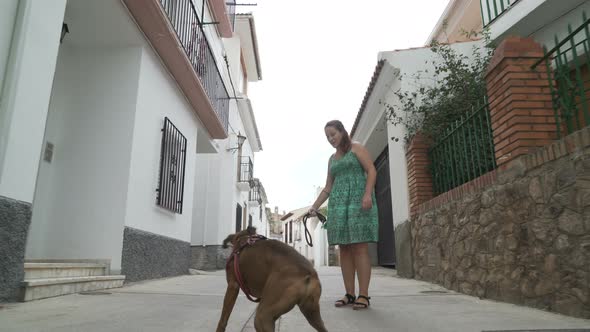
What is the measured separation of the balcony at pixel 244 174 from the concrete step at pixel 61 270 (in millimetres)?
10428

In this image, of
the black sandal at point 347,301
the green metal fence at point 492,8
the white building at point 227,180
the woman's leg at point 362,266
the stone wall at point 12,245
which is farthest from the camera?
the white building at point 227,180

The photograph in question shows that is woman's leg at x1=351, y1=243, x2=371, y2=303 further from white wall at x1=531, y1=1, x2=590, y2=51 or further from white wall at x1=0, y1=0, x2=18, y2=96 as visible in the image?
white wall at x1=531, y1=1, x2=590, y2=51

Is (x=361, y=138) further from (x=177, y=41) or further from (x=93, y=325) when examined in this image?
(x=93, y=325)

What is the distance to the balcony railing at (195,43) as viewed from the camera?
668cm

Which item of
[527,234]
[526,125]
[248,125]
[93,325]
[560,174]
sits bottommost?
[93,325]

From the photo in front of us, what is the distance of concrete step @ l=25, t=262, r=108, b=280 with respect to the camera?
3.62m

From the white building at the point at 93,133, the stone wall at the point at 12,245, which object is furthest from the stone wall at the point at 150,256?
the stone wall at the point at 12,245

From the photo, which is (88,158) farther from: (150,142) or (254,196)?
(254,196)

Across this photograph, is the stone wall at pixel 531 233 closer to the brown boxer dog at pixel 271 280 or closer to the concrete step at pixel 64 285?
the brown boxer dog at pixel 271 280

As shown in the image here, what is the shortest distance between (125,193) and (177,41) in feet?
7.94

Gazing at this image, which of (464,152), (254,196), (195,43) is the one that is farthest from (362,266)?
(254,196)

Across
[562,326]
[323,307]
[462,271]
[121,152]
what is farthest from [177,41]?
[562,326]

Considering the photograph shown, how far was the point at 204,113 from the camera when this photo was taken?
8.85 meters

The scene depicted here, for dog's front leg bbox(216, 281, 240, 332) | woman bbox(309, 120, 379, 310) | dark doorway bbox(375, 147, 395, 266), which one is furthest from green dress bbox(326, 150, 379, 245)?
dark doorway bbox(375, 147, 395, 266)
